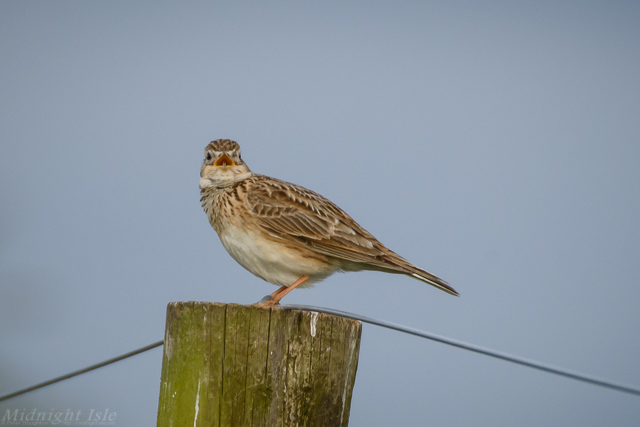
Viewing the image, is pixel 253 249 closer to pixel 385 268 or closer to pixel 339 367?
pixel 385 268

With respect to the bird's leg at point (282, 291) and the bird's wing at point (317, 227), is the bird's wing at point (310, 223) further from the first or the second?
the bird's leg at point (282, 291)

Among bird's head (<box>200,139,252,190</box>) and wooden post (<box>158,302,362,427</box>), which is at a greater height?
bird's head (<box>200,139,252,190</box>)

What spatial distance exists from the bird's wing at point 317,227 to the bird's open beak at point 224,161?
0.30 metres

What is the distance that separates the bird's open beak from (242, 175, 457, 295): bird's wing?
0.30 m

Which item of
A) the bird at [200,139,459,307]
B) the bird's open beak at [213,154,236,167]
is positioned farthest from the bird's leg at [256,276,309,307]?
the bird's open beak at [213,154,236,167]

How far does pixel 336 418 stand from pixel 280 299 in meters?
2.62

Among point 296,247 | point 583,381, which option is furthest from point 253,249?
point 583,381

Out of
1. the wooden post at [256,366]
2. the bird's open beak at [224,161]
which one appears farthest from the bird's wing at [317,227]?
the wooden post at [256,366]

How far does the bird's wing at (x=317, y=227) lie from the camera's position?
23.4 feet

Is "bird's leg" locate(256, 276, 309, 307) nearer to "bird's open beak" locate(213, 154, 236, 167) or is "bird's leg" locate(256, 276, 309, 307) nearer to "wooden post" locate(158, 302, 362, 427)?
"bird's open beak" locate(213, 154, 236, 167)

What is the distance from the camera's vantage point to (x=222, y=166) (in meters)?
7.94

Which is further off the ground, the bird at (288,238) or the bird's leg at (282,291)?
the bird at (288,238)

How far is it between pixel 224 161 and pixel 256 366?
3924 mm

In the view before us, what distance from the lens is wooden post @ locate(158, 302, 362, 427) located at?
173 inches
